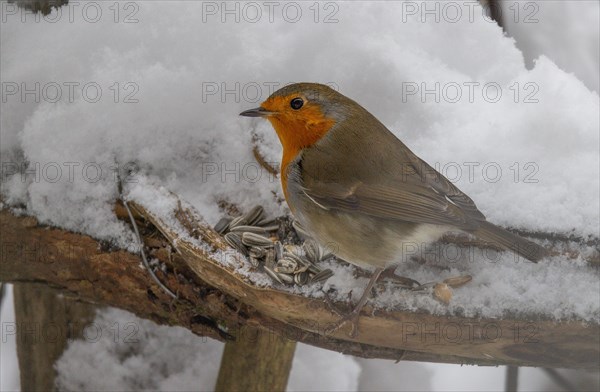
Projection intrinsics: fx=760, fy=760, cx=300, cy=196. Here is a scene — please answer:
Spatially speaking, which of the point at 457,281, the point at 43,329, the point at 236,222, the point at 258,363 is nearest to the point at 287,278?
the point at 236,222

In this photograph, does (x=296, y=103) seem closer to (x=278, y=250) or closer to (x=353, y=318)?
(x=278, y=250)

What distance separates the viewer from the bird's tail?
259 cm

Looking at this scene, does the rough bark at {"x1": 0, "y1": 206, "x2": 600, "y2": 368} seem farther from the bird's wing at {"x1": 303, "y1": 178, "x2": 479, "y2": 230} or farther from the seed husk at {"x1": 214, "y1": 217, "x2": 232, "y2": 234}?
the bird's wing at {"x1": 303, "y1": 178, "x2": 479, "y2": 230}

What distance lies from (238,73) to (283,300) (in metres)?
1.19

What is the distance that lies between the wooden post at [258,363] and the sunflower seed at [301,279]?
2.26 feet

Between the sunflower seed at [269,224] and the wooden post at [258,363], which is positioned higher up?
the sunflower seed at [269,224]

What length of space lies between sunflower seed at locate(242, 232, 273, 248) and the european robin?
164 mm

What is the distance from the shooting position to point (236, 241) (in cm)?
287

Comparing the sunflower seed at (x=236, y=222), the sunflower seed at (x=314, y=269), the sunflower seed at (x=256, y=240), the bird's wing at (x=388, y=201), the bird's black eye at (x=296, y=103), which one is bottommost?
the sunflower seed at (x=314, y=269)

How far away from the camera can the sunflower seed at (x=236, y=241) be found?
2.84m

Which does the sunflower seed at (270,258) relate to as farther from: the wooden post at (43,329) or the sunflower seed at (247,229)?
the wooden post at (43,329)

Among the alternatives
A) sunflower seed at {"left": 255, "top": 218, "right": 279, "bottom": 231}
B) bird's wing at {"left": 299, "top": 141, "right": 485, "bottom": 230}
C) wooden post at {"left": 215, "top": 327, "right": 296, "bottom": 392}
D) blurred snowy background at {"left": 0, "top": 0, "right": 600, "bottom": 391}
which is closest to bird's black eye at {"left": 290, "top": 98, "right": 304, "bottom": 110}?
bird's wing at {"left": 299, "top": 141, "right": 485, "bottom": 230}

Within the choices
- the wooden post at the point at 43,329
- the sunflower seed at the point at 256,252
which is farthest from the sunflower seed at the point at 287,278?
the wooden post at the point at 43,329

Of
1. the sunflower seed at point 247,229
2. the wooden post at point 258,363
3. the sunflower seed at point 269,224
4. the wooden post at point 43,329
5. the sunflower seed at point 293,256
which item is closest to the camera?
the sunflower seed at point 293,256
